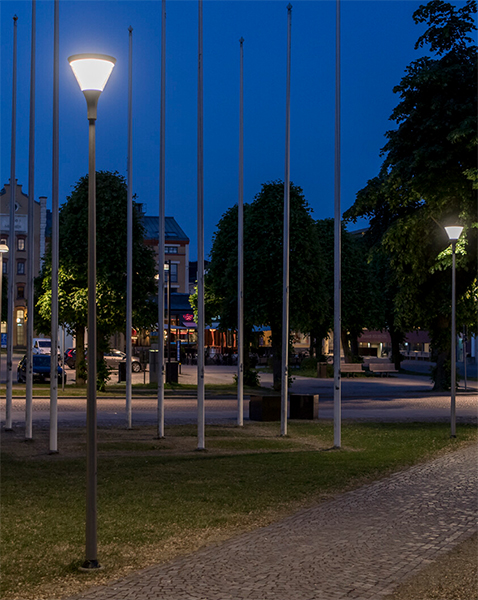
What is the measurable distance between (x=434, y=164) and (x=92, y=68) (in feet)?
57.5

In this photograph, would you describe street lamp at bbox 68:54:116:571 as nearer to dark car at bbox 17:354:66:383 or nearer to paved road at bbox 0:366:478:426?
paved road at bbox 0:366:478:426

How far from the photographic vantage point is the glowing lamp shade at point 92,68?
7.87 m

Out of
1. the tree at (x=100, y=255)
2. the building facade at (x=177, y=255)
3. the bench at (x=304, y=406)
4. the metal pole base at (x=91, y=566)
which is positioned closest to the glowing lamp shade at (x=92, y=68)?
the metal pole base at (x=91, y=566)

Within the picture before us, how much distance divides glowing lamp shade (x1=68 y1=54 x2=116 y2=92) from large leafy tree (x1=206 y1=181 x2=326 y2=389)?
28104 mm

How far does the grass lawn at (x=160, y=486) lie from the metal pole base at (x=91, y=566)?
0.08 meters

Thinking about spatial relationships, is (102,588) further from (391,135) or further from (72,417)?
(391,135)

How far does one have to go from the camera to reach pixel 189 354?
7144 centimetres

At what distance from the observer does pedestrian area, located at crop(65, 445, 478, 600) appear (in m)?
6.75

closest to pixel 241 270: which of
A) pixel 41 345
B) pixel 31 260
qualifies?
pixel 31 260

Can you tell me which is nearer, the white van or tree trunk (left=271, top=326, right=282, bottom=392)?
tree trunk (left=271, top=326, right=282, bottom=392)

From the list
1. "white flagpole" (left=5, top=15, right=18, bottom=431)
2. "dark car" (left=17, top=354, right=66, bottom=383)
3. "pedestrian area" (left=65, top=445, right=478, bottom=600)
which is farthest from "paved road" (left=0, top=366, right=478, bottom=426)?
"pedestrian area" (left=65, top=445, right=478, bottom=600)

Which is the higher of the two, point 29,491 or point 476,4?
point 476,4

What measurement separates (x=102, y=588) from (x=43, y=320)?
28.5 meters

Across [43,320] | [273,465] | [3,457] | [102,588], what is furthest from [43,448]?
[43,320]
